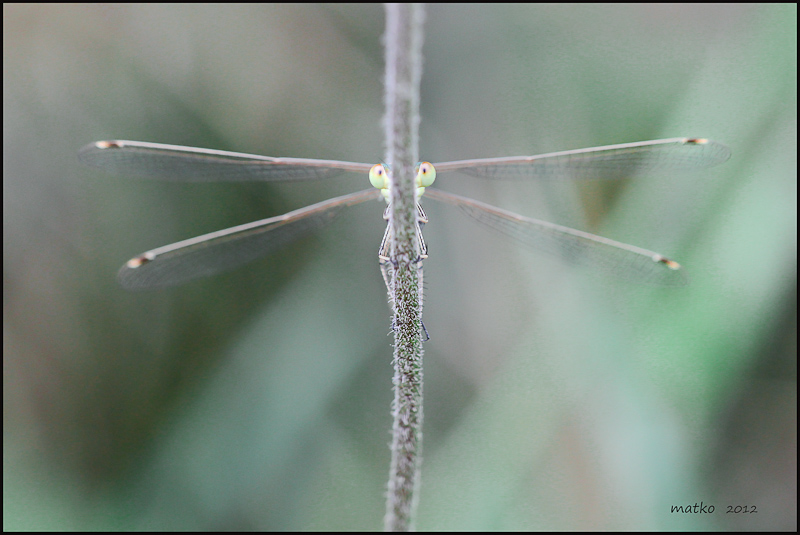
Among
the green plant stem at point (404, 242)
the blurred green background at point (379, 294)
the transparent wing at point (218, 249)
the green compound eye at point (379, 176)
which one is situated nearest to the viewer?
the green plant stem at point (404, 242)

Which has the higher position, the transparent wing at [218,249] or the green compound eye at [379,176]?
the green compound eye at [379,176]

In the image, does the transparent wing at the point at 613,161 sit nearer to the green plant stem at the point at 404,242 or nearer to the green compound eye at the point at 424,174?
the green compound eye at the point at 424,174

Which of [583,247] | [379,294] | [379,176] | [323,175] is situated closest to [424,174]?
[379,176]

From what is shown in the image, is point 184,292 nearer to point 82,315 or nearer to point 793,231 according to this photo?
point 82,315

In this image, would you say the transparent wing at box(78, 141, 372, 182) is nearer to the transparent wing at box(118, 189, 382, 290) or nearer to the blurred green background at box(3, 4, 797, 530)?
the transparent wing at box(118, 189, 382, 290)

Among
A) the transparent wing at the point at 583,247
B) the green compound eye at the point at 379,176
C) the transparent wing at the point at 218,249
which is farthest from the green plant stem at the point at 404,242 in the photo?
the transparent wing at the point at 583,247

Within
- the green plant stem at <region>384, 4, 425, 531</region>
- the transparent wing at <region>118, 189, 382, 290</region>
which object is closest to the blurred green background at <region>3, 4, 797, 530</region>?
the transparent wing at <region>118, 189, 382, 290</region>
